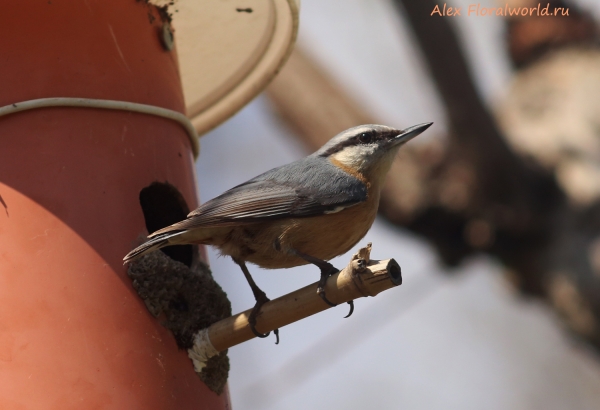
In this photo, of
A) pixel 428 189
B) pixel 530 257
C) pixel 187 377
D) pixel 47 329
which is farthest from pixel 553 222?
pixel 47 329

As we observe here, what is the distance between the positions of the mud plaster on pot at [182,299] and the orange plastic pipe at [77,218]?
1.7 inches

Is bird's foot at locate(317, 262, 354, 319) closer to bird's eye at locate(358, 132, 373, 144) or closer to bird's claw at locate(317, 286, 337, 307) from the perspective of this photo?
bird's claw at locate(317, 286, 337, 307)

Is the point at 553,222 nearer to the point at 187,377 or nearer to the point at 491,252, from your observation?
the point at 491,252

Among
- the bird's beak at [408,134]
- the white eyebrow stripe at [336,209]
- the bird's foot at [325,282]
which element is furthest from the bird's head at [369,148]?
the bird's foot at [325,282]

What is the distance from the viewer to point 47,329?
98.7 inches

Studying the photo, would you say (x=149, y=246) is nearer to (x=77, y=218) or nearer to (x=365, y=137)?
(x=77, y=218)

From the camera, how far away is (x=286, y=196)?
318 centimetres

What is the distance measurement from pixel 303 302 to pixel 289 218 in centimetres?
56

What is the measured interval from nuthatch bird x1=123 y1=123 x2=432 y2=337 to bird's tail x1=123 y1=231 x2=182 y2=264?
0.12 metres

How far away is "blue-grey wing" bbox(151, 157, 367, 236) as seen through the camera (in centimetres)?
297

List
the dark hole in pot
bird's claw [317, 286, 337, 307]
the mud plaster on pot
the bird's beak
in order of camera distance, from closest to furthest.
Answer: bird's claw [317, 286, 337, 307] < the mud plaster on pot < the dark hole in pot < the bird's beak

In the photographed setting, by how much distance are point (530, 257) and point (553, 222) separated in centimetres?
41

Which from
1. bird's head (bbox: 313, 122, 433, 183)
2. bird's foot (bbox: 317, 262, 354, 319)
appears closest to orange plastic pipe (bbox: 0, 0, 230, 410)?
bird's foot (bbox: 317, 262, 354, 319)

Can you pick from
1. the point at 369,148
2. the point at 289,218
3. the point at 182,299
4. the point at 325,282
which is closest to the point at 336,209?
the point at 289,218
